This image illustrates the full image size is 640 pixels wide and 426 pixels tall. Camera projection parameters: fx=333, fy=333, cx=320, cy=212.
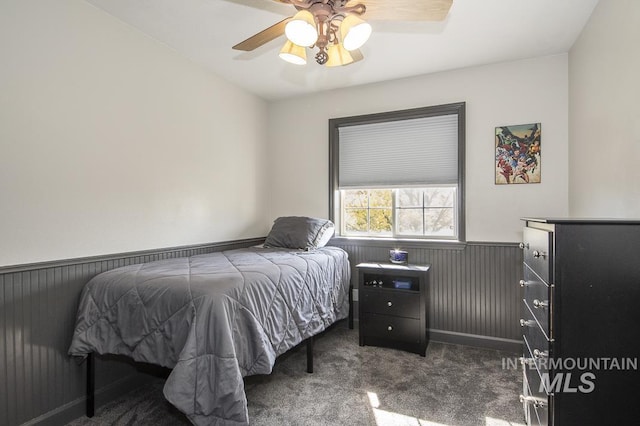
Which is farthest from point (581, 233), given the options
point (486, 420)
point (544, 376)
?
point (486, 420)

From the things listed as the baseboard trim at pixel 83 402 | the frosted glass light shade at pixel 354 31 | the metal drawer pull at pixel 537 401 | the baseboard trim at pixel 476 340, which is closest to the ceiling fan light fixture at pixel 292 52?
the frosted glass light shade at pixel 354 31

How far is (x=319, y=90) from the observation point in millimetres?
3746

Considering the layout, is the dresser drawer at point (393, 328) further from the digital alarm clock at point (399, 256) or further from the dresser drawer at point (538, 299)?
the dresser drawer at point (538, 299)

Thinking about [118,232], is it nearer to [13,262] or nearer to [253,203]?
[13,262]

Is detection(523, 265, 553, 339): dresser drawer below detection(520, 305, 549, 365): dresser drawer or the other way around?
the other way around

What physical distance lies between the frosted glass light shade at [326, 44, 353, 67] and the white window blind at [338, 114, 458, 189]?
5.24ft

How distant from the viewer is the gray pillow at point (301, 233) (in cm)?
326

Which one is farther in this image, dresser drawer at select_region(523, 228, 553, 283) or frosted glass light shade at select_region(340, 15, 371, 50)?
frosted glass light shade at select_region(340, 15, 371, 50)

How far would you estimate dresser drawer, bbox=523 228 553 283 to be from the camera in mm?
1324

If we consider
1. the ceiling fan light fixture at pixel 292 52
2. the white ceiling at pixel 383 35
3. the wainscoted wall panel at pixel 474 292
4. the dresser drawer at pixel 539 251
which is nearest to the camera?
the dresser drawer at pixel 539 251

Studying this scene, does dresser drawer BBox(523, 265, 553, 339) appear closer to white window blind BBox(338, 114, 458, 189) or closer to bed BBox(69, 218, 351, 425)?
bed BBox(69, 218, 351, 425)

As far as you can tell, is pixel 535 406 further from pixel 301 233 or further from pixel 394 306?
pixel 301 233

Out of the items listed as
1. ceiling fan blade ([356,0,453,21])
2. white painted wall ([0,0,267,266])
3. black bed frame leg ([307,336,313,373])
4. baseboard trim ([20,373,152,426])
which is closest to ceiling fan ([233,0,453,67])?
ceiling fan blade ([356,0,453,21])

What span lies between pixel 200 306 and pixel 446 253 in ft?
7.97
